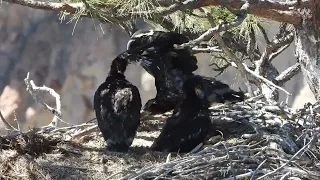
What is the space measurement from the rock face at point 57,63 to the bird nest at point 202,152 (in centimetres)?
288

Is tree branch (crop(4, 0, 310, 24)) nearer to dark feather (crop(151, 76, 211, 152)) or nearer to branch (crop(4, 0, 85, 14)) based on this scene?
branch (crop(4, 0, 85, 14))

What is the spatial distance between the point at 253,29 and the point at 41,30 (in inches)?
120

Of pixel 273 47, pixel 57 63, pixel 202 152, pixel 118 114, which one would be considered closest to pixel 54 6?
pixel 118 114

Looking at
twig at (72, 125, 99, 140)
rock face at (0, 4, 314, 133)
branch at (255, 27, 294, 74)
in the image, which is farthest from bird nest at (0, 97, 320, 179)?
rock face at (0, 4, 314, 133)

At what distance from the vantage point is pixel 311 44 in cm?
139

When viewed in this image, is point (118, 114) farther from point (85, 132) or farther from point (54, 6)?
point (54, 6)

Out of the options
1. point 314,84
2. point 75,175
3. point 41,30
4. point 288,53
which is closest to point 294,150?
point 314,84

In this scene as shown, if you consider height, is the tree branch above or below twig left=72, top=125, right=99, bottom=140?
above

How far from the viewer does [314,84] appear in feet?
4.61

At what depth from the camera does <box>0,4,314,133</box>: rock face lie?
456 cm

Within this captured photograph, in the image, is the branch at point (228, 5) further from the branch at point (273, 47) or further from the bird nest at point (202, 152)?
the branch at point (273, 47)

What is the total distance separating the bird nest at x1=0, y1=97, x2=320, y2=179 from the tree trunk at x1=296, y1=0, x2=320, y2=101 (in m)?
0.10

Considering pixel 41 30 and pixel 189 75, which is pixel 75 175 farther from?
pixel 41 30

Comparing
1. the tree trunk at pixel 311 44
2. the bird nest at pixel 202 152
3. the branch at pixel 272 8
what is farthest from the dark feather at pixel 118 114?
the tree trunk at pixel 311 44
